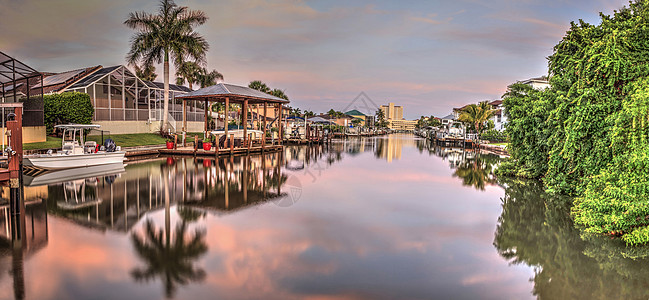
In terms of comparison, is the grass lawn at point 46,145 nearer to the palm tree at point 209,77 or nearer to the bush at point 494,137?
the palm tree at point 209,77

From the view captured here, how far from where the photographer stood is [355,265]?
22.1 feet

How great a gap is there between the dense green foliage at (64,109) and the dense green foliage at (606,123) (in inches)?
1159

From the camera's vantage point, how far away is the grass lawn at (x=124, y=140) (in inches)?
871

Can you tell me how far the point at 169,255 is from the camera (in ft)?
22.7

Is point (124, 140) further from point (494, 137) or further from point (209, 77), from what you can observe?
point (494, 137)

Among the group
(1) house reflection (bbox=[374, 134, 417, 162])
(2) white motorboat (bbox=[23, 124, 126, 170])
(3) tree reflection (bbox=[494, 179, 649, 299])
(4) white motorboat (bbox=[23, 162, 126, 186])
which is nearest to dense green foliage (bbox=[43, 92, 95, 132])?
(2) white motorboat (bbox=[23, 124, 126, 170])

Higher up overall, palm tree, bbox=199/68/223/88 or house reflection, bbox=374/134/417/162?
palm tree, bbox=199/68/223/88

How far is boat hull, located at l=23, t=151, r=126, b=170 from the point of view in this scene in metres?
16.8

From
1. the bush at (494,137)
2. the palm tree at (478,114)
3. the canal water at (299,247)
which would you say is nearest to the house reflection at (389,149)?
the palm tree at (478,114)

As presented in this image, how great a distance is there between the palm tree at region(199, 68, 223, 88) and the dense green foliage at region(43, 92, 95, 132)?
83.5 ft

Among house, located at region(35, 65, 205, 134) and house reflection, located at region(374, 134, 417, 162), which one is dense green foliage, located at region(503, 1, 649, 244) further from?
house, located at region(35, 65, 205, 134)

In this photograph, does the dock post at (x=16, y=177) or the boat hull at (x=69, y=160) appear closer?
the dock post at (x=16, y=177)

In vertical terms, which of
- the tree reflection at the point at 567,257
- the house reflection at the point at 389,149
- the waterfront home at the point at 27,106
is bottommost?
the tree reflection at the point at 567,257

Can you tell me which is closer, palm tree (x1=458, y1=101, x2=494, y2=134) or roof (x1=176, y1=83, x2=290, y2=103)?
roof (x1=176, y1=83, x2=290, y2=103)
